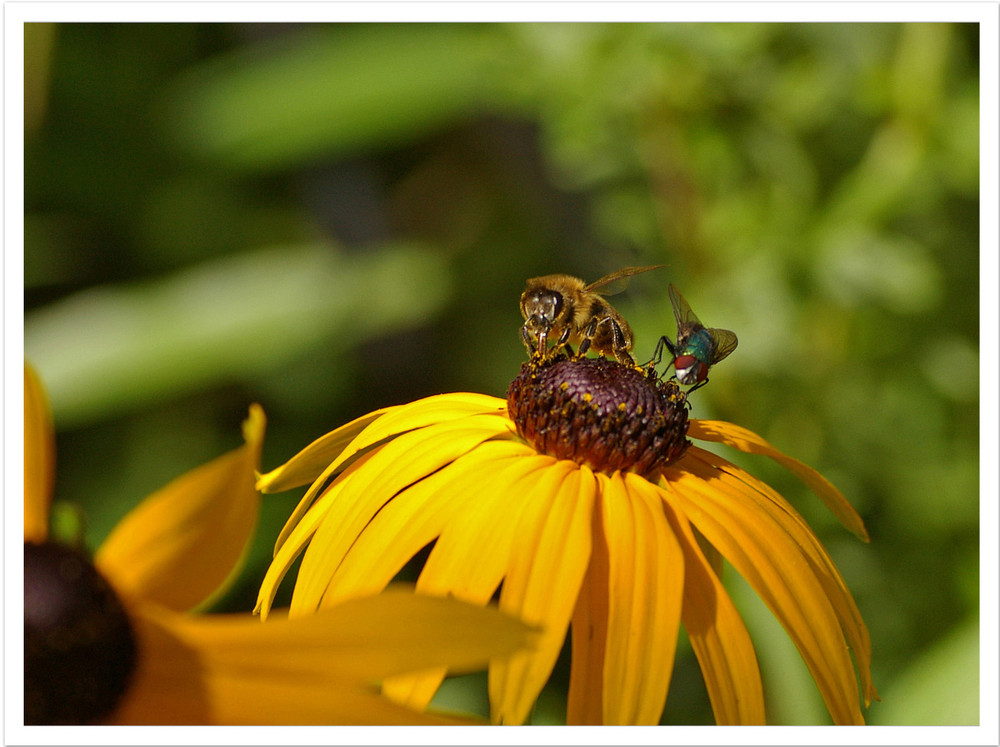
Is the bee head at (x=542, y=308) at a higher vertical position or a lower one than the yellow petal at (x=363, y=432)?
higher

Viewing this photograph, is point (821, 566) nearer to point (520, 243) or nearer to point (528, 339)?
point (528, 339)

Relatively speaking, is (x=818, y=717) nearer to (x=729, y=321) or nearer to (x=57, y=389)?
(x=729, y=321)

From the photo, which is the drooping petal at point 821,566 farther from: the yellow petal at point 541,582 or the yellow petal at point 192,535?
the yellow petal at point 192,535

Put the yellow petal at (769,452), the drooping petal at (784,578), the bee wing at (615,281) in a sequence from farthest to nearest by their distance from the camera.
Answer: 1. the bee wing at (615,281)
2. the yellow petal at (769,452)
3. the drooping petal at (784,578)

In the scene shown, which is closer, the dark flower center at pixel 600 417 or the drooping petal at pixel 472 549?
the drooping petal at pixel 472 549

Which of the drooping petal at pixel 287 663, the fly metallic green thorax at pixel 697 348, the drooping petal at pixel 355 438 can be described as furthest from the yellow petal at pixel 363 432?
the drooping petal at pixel 287 663

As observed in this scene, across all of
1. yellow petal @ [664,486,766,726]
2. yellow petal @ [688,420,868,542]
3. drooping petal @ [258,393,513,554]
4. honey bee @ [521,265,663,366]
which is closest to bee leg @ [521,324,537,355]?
honey bee @ [521,265,663,366]
